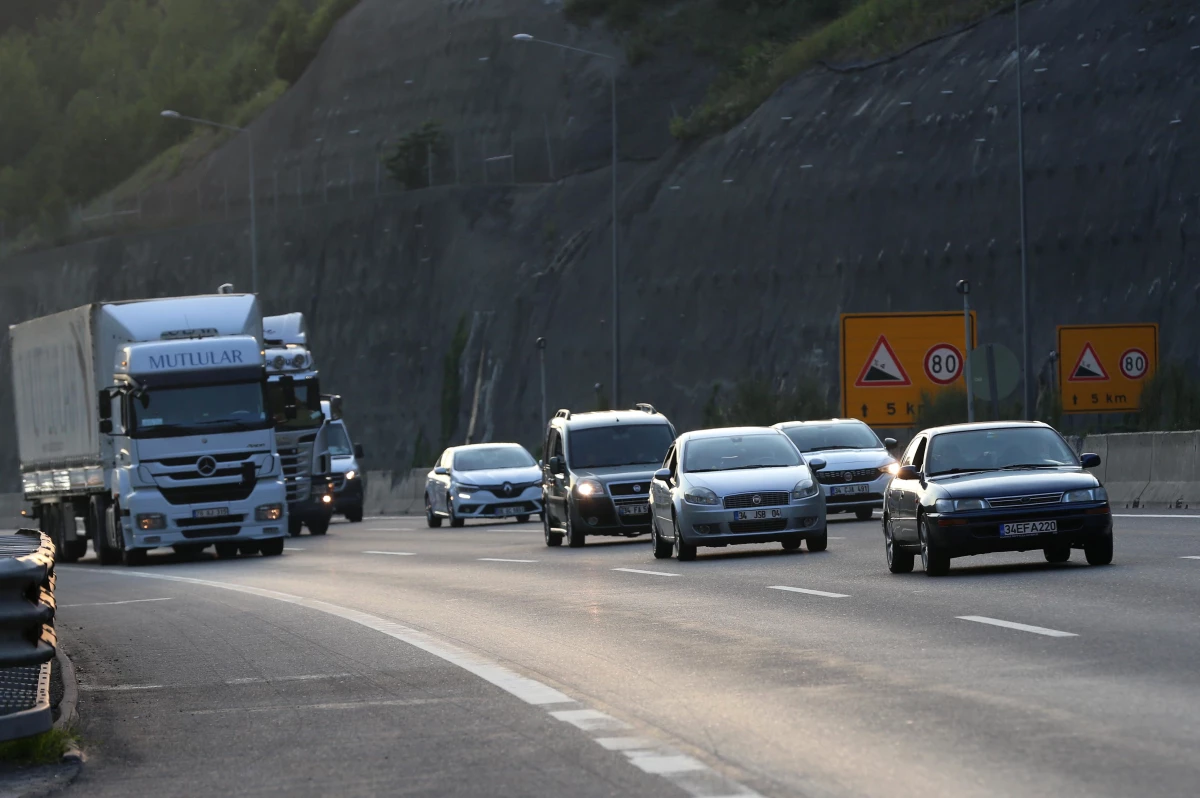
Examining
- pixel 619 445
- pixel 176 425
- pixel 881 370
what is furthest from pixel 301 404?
pixel 881 370

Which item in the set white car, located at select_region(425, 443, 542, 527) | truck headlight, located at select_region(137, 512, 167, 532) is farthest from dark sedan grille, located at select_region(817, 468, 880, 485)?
white car, located at select_region(425, 443, 542, 527)

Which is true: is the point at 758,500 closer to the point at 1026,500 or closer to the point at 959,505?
the point at 959,505

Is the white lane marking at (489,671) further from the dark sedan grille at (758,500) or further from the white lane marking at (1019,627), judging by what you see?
the dark sedan grille at (758,500)

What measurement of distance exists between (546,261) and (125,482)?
46742 mm

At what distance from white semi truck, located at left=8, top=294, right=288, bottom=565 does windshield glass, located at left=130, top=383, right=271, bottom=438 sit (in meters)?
0.01

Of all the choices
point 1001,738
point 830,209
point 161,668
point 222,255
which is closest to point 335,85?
point 222,255

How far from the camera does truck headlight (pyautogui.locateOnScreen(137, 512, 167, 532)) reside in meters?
33.0

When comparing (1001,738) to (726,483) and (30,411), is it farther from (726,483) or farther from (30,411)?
(30,411)

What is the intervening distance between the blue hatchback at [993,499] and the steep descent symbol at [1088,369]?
16.6 meters

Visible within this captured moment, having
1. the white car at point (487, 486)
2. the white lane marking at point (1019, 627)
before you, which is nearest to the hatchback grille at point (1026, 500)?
the white lane marking at point (1019, 627)

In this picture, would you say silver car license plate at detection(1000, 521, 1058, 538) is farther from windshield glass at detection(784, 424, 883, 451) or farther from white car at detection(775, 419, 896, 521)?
windshield glass at detection(784, 424, 883, 451)

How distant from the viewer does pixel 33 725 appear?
9.81 meters

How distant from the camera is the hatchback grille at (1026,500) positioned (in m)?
19.4

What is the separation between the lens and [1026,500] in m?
19.4
